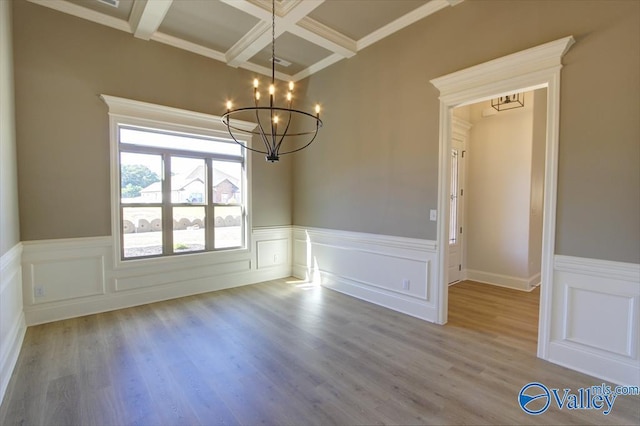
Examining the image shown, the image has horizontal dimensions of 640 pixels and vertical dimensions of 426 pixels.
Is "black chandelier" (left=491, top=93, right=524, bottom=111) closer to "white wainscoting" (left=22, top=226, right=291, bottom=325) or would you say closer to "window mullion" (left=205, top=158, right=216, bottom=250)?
"white wainscoting" (left=22, top=226, right=291, bottom=325)

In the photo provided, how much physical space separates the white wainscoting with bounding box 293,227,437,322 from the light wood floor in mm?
236

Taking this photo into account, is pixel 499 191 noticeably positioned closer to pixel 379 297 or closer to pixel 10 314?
pixel 379 297

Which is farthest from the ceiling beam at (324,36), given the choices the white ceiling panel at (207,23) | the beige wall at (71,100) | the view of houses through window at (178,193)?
the view of houses through window at (178,193)

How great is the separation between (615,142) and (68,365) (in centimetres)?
477

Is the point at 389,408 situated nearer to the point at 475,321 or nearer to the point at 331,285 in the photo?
the point at 475,321

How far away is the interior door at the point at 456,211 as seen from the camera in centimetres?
514

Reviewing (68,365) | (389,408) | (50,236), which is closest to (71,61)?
(50,236)

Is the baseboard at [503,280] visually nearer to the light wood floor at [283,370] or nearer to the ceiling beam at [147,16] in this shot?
the light wood floor at [283,370]

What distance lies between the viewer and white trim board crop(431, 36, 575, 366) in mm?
2613

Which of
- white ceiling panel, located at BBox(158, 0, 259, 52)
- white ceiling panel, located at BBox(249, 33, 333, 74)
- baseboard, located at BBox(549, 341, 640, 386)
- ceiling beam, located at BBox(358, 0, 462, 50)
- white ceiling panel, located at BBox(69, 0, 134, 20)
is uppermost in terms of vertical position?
white ceiling panel, located at BBox(69, 0, 134, 20)

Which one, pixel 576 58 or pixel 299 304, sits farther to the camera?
pixel 299 304

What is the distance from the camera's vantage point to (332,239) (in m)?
4.75
